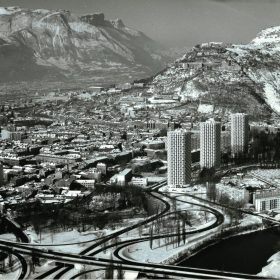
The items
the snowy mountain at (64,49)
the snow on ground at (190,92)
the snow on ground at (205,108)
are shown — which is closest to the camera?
the snow on ground at (205,108)

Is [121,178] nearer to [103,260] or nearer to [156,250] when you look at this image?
[156,250]

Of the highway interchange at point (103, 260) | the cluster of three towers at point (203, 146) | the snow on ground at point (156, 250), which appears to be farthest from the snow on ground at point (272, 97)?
the snow on ground at point (156, 250)

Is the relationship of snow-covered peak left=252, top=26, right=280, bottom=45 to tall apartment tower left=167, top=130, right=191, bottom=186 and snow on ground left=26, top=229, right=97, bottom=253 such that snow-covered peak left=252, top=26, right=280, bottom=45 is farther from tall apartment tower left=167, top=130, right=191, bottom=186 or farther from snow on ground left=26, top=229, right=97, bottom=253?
snow on ground left=26, top=229, right=97, bottom=253

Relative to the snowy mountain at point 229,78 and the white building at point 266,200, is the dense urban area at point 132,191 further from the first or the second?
the snowy mountain at point 229,78

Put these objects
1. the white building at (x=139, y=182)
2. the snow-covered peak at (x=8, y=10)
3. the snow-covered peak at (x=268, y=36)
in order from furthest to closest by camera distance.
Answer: the snow-covered peak at (x=8, y=10) < the snow-covered peak at (x=268, y=36) < the white building at (x=139, y=182)

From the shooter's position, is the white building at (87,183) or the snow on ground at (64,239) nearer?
the snow on ground at (64,239)

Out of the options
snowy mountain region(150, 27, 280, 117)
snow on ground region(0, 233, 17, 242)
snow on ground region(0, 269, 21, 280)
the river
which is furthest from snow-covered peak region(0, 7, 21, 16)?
snow on ground region(0, 269, 21, 280)

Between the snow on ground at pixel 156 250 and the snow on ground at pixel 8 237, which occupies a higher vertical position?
the snow on ground at pixel 8 237

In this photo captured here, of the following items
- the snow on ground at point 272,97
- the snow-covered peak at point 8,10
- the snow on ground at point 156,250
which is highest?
the snow-covered peak at point 8,10

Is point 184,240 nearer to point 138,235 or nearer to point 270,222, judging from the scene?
point 138,235
